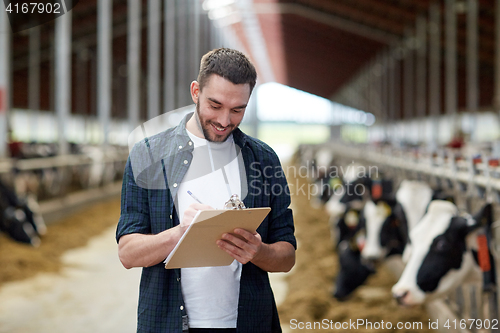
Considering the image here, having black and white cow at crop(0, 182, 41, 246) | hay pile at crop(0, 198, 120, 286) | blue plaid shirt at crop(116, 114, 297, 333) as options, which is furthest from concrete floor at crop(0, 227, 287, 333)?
blue plaid shirt at crop(116, 114, 297, 333)

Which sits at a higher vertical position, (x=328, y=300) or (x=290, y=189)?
(x=290, y=189)

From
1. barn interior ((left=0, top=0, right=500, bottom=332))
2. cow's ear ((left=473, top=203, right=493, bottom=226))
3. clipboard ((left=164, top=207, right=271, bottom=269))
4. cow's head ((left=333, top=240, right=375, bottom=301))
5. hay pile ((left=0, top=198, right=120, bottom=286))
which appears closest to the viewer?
clipboard ((left=164, top=207, right=271, bottom=269))

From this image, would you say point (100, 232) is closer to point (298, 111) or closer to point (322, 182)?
point (322, 182)

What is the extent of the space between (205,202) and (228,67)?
1.27ft

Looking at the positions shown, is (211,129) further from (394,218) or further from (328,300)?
(328,300)

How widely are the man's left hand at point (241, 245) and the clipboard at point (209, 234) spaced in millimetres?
18

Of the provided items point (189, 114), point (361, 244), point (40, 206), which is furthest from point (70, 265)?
point (189, 114)

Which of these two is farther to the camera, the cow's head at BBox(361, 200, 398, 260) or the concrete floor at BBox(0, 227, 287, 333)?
the concrete floor at BBox(0, 227, 287, 333)

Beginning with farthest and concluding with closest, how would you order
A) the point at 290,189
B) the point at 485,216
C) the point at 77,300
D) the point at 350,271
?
the point at 77,300 < the point at 350,271 < the point at 485,216 < the point at 290,189

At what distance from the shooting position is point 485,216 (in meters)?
2.63

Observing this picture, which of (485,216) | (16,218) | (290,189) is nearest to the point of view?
(290,189)

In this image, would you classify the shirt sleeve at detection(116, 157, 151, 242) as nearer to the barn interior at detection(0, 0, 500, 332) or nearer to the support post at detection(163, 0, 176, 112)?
the barn interior at detection(0, 0, 500, 332)

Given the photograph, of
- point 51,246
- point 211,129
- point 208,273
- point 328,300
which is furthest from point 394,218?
point 51,246

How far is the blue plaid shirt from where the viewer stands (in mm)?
1575
